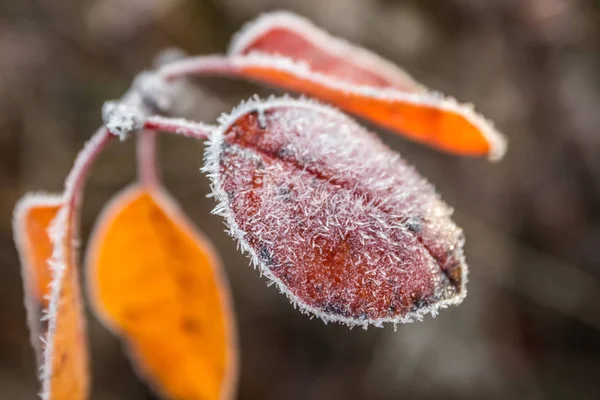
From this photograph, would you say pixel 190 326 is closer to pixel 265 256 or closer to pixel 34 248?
pixel 34 248

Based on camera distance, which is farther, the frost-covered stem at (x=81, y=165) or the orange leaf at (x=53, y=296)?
the frost-covered stem at (x=81, y=165)

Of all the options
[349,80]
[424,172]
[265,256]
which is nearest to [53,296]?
[265,256]

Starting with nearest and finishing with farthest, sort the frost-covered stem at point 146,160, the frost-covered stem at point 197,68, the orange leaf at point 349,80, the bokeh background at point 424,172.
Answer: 1. the orange leaf at point 349,80
2. the frost-covered stem at point 197,68
3. the frost-covered stem at point 146,160
4. the bokeh background at point 424,172

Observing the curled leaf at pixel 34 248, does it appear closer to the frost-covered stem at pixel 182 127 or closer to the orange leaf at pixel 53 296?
the orange leaf at pixel 53 296

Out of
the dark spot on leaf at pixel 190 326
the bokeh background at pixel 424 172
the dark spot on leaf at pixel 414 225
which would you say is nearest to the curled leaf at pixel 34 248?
the dark spot on leaf at pixel 190 326

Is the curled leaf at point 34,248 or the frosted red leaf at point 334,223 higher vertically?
the frosted red leaf at point 334,223

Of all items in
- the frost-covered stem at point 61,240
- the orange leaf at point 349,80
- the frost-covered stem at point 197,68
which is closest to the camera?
the frost-covered stem at point 61,240
